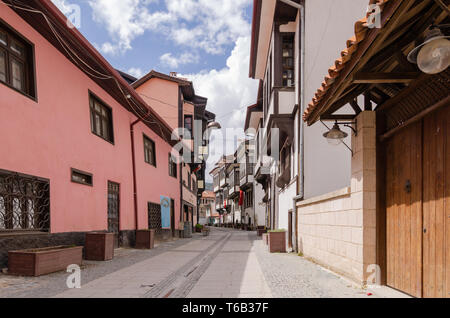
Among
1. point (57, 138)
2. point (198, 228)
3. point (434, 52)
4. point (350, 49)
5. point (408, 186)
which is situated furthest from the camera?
point (198, 228)

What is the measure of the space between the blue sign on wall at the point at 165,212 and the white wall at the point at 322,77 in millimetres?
9399

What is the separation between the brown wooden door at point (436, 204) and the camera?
3797mm

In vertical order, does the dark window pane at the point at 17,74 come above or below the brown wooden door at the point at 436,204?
above

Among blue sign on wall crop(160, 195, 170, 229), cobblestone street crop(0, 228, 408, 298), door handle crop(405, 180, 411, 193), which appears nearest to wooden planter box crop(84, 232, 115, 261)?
cobblestone street crop(0, 228, 408, 298)

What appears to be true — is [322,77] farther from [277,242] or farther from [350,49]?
[350,49]

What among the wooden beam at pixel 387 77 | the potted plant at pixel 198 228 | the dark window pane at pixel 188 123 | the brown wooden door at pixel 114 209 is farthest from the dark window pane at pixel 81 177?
the potted plant at pixel 198 228

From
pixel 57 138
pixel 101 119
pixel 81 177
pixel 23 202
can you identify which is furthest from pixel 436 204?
pixel 101 119

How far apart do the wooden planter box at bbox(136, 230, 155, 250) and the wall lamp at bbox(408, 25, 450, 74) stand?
11.0 m

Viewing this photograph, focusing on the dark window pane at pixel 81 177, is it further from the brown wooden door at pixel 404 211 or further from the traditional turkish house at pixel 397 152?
the brown wooden door at pixel 404 211

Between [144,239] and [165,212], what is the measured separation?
17.8 feet

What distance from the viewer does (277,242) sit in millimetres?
11070

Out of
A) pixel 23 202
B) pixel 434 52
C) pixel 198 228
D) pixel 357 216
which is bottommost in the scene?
pixel 198 228

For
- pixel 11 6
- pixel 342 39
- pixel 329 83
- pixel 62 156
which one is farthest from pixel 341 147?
pixel 11 6
